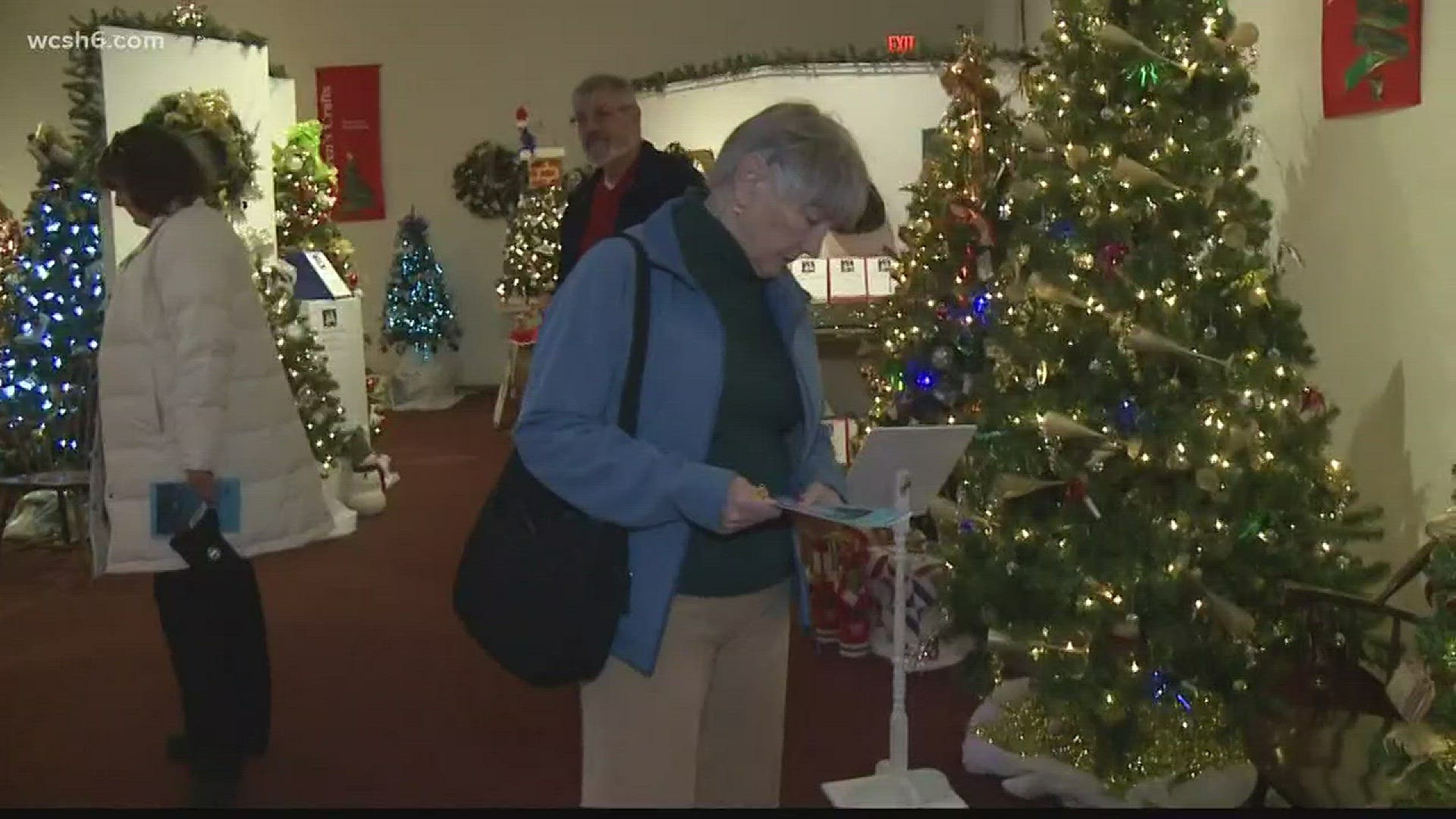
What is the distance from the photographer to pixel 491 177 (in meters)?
11.0

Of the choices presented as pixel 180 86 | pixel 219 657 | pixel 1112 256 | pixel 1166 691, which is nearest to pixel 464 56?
pixel 180 86

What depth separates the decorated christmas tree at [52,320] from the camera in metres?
5.88

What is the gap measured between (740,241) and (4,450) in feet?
17.4

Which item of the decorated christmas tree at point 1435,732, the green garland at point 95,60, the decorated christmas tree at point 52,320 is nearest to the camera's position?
the decorated christmas tree at point 1435,732

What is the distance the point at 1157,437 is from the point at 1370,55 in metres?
1.07

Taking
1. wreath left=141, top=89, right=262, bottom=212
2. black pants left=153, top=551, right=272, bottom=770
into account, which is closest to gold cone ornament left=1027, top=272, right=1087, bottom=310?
black pants left=153, top=551, right=272, bottom=770

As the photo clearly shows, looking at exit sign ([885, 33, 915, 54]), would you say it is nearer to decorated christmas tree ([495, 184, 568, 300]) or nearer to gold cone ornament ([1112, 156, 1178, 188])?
decorated christmas tree ([495, 184, 568, 300])

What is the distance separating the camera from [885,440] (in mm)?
2023

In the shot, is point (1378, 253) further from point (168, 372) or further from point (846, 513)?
point (168, 372)

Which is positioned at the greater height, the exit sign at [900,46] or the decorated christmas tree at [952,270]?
the exit sign at [900,46]

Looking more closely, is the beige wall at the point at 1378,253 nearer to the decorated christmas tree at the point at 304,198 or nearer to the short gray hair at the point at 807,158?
the short gray hair at the point at 807,158

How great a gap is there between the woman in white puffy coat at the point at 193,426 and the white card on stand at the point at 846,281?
3626 millimetres

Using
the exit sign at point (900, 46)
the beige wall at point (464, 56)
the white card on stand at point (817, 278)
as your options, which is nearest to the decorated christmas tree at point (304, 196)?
the white card on stand at point (817, 278)

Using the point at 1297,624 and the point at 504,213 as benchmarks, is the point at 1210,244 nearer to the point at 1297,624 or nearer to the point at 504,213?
the point at 1297,624
